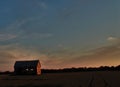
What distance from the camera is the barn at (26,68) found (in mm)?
100688

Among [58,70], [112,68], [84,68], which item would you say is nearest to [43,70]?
[58,70]

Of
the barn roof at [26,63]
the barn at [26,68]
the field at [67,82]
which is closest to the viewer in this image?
the field at [67,82]

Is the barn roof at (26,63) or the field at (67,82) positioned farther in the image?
the barn roof at (26,63)

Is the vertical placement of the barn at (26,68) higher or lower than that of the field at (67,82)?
higher

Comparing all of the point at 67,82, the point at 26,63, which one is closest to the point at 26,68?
the point at 26,63

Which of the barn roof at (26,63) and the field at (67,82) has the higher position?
the barn roof at (26,63)

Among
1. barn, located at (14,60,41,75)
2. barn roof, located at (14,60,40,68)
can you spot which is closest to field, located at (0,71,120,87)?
barn, located at (14,60,41,75)

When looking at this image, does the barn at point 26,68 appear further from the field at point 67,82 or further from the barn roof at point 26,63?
the field at point 67,82

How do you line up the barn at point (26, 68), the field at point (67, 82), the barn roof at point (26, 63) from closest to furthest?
the field at point (67, 82), the barn at point (26, 68), the barn roof at point (26, 63)

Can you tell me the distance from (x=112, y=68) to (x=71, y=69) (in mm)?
14716

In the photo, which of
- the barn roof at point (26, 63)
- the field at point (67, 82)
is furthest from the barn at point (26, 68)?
the field at point (67, 82)

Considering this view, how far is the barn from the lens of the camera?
100688 mm

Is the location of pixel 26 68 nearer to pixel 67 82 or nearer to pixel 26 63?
pixel 26 63

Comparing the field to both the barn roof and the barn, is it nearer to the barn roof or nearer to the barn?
the barn
